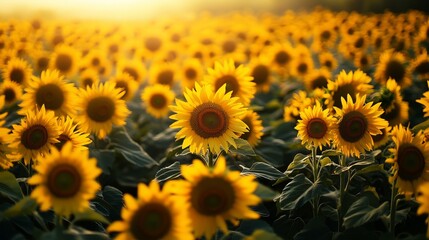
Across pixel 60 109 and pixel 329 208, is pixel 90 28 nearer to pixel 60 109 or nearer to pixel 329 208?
pixel 60 109

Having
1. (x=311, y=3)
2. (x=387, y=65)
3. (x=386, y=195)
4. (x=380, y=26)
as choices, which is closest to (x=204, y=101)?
(x=386, y=195)

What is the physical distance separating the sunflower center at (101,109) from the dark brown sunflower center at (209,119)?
163 centimetres

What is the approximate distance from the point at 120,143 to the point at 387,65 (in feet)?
13.0

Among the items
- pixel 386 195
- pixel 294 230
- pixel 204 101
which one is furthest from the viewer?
pixel 386 195

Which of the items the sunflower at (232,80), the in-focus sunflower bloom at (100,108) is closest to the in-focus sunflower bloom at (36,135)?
the in-focus sunflower bloom at (100,108)

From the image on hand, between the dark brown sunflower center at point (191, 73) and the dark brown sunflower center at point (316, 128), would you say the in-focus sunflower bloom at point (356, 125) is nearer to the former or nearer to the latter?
the dark brown sunflower center at point (316, 128)

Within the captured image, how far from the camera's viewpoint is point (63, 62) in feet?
28.2

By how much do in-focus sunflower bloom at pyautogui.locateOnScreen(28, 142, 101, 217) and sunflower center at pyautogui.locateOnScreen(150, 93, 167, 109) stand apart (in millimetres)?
4666

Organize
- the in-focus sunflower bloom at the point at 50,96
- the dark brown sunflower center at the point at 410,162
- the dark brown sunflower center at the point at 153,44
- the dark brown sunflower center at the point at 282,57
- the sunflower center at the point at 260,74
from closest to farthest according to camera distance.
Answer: the dark brown sunflower center at the point at 410,162 < the in-focus sunflower bloom at the point at 50,96 < the sunflower center at the point at 260,74 < the dark brown sunflower center at the point at 282,57 < the dark brown sunflower center at the point at 153,44

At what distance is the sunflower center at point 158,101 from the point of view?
7320 mm

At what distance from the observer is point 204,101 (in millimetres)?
3725

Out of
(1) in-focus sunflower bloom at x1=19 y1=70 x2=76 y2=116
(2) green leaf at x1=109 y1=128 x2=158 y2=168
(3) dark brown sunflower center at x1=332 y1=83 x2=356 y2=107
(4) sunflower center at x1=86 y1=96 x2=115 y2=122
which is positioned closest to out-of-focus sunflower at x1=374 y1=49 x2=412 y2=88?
(3) dark brown sunflower center at x1=332 y1=83 x2=356 y2=107

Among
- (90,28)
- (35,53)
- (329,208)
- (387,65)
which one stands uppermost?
(90,28)

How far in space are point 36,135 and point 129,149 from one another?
1.84m
